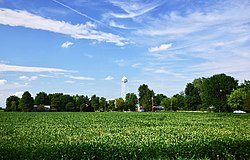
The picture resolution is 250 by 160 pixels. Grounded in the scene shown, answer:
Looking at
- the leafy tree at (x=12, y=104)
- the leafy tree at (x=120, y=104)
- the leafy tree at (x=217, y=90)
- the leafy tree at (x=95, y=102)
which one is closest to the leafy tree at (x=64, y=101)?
the leafy tree at (x=95, y=102)

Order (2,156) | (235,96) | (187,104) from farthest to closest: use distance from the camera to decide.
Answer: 1. (187,104)
2. (235,96)
3. (2,156)

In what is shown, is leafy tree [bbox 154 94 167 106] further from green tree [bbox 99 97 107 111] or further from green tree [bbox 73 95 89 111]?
green tree [bbox 73 95 89 111]

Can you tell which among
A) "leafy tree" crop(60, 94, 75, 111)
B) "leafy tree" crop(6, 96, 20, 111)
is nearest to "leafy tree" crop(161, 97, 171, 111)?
"leafy tree" crop(60, 94, 75, 111)

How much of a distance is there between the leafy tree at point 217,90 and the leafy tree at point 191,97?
1458 centimetres

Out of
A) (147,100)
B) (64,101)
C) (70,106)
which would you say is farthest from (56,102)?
(147,100)

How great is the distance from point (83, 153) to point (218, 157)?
714 cm

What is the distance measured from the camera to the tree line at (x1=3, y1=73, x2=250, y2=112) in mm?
99812

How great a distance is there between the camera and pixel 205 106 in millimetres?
106438

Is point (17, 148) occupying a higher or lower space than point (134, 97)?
lower

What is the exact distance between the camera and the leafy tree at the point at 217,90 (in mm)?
101000

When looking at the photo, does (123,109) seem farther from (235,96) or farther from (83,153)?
(83,153)

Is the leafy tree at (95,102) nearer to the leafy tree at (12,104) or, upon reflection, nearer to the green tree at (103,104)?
the green tree at (103,104)

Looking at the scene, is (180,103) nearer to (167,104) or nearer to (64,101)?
(167,104)

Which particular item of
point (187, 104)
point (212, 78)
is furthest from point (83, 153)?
point (187, 104)
